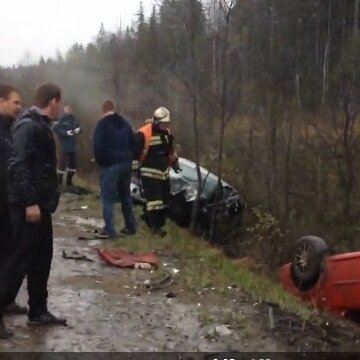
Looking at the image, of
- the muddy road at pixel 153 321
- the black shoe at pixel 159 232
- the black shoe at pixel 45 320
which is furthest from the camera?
the black shoe at pixel 159 232

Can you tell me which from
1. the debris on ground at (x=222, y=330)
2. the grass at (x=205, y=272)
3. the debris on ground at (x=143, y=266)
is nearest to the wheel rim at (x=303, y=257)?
the grass at (x=205, y=272)

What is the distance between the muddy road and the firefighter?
6.44 ft

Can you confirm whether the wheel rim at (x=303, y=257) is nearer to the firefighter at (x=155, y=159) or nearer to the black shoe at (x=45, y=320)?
the firefighter at (x=155, y=159)

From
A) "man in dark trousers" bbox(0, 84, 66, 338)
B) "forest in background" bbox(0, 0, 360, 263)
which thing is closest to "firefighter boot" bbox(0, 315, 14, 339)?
"man in dark trousers" bbox(0, 84, 66, 338)

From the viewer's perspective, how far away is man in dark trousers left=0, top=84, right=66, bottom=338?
14.0 feet

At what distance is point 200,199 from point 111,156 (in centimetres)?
301

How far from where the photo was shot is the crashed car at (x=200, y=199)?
10625 mm

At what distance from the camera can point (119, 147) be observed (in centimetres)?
796

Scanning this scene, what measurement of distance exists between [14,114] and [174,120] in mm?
11968

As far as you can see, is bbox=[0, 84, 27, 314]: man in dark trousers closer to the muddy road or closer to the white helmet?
the muddy road

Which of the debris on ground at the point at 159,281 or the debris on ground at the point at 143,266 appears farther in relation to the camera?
the debris on ground at the point at 143,266

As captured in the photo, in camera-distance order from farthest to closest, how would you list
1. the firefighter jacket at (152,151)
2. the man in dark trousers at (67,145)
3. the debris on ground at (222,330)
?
the man in dark trousers at (67,145) → the firefighter jacket at (152,151) → the debris on ground at (222,330)

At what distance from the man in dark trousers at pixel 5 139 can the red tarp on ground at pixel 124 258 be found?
7.13 feet

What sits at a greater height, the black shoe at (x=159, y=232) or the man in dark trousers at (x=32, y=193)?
the man in dark trousers at (x=32, y=193)
